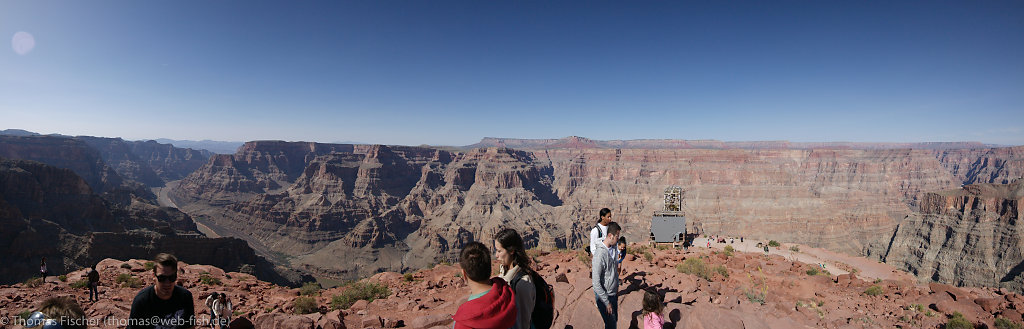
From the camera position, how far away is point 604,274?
5367mm

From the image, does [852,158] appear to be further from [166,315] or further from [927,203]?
[166,315]

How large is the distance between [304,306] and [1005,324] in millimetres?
16708

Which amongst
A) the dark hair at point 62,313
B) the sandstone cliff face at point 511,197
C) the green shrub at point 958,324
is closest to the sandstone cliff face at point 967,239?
the sandstone cliff face at point 511,197

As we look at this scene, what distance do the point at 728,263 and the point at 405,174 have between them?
435 ft

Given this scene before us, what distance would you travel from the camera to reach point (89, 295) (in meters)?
10.5

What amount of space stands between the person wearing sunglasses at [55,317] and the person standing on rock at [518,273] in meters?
3.52

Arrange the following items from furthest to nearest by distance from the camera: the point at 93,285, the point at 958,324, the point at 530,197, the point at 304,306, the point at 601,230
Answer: the point at 530,197, the point at 93,285, the point at 304,306, the point at 958,324, the point at 601,230

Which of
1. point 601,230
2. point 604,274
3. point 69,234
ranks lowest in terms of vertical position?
point 69,234

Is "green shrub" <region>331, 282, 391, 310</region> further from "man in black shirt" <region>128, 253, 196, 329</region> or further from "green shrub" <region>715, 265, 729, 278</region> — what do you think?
"green shrub" <region>715, 265, 729, 278</region>

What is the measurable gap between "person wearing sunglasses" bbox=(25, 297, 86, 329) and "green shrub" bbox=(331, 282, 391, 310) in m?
6.91

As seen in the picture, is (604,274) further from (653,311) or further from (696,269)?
(696,269)

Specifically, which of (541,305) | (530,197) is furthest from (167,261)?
(530,197)

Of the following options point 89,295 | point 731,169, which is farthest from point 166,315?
point 731,169

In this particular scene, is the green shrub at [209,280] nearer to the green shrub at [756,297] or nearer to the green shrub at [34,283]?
the green shrub at [34,283]
